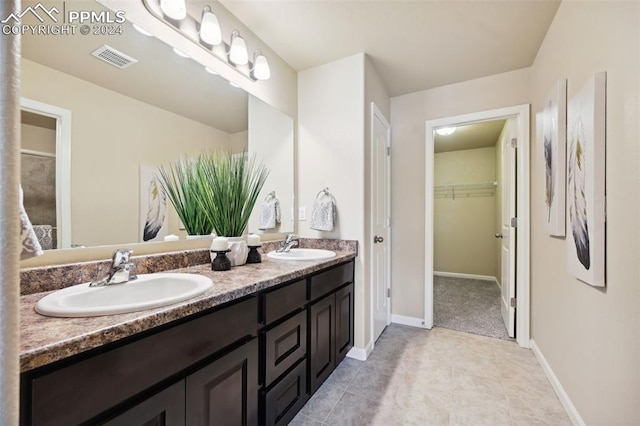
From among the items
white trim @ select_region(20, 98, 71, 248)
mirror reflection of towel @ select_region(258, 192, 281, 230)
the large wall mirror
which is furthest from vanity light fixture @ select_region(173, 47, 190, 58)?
mirror reflection of towel @ select_region(258, 192, 281, 230)

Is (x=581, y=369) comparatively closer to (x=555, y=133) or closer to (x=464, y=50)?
(x=555, y=133)

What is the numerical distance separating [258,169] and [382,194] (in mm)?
1245

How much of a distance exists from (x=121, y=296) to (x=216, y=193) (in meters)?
0.74

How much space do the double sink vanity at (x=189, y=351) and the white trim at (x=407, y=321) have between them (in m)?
1.35

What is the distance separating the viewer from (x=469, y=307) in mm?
3262

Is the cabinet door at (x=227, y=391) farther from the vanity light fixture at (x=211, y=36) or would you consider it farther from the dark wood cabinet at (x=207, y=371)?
the vanity light fixture at (x=211, y=36)

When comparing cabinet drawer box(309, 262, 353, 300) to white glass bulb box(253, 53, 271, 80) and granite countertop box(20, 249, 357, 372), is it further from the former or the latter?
white glass bulb box(253, 53, 271, 80)

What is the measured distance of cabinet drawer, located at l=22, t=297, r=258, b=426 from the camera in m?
0.58

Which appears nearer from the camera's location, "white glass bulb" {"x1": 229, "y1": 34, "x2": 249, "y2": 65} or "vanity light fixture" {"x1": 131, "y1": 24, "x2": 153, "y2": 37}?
"vanity light fixture" {"x1": 131, "y1": 24, "x2": 153, "y2": 37}

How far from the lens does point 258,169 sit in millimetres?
1947

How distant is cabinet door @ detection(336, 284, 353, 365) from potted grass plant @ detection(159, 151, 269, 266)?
0.75 metres

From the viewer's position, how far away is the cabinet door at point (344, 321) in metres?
1.84

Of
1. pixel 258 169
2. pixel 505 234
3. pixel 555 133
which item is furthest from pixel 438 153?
pixel 258 169

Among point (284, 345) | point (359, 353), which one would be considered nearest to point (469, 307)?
point (359, 353)
